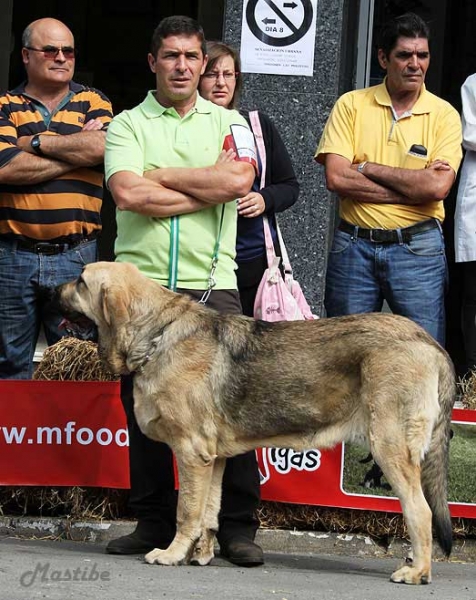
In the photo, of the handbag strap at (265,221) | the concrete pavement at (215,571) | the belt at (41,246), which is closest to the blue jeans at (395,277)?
the handbag strap at (265,221)

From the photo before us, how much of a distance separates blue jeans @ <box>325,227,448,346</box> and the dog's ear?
183 cm

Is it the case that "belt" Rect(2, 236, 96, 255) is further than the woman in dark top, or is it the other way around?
"belt" Rect(2, 236, 96, 255)

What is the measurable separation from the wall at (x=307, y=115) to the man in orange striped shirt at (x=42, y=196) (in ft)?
5.27

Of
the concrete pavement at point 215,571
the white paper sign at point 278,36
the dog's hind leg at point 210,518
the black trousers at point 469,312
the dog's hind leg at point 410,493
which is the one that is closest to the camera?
the concrete pavement at point 215,571

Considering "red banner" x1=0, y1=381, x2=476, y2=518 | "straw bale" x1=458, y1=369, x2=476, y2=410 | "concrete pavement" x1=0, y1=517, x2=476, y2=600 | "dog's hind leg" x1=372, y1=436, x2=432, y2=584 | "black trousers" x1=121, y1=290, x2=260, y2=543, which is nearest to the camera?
"concrete pavement" x1=0, y1=517, x2=476, y2=600

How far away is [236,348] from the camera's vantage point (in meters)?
6.43

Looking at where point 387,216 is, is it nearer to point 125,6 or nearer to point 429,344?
point 429,344

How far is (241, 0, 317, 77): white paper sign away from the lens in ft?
30.0

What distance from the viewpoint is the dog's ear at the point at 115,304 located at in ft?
20.8

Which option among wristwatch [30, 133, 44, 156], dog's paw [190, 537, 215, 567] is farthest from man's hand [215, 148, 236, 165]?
dog's paw [190, 537, 215, 567]

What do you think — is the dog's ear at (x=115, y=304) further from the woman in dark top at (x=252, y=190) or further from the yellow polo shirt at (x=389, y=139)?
the yellow polo shirt at (x=389, y=139)

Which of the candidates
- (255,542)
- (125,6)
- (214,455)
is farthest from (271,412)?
(125,6)

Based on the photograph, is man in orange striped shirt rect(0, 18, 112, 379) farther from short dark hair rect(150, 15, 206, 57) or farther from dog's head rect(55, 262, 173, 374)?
dog's head rect(55, 262, 173, 374)

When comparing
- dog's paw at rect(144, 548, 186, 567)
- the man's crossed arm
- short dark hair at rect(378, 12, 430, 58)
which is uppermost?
short dark hair at rect(378, 12, 430, 58)
